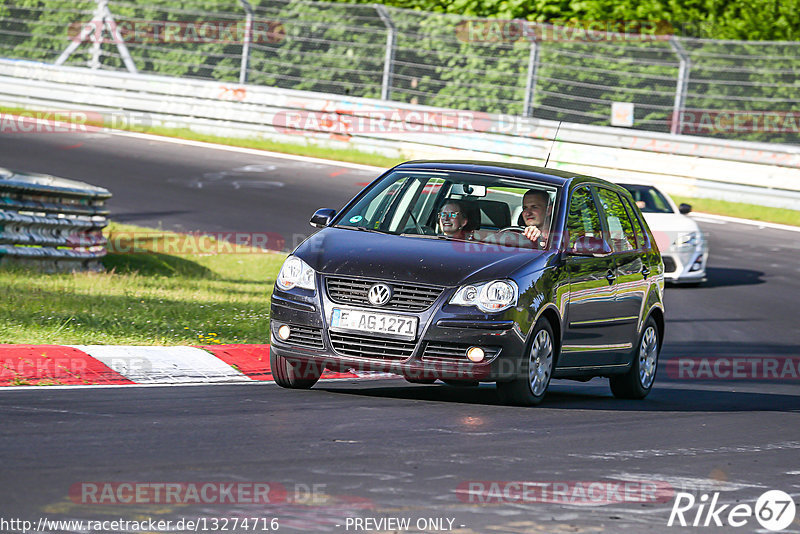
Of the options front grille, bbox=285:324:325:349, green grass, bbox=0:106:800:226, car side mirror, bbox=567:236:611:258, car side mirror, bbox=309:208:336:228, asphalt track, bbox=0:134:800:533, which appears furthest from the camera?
green grass, bbox=0:106:800:226

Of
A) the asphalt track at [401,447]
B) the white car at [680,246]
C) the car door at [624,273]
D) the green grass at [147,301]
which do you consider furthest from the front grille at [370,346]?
the white car at [680,246]

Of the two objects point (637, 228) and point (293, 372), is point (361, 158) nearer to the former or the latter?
point (637, 228)

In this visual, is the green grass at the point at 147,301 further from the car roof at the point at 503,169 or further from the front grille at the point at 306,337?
the car roof at the point at 503,169

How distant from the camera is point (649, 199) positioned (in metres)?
19.0

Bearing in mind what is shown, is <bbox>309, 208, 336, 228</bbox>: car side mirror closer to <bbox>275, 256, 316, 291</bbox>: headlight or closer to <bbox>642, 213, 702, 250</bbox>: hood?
<bbox>275, 256, 316, 291</bbox>: headlight

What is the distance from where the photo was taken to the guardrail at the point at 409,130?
24.4 meters

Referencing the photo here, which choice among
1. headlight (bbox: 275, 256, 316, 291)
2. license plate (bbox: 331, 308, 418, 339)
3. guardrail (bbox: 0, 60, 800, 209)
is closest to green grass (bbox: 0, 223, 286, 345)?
headlight (bbox: 275, 256, 316, 291)

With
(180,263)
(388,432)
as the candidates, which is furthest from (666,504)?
(180,263)

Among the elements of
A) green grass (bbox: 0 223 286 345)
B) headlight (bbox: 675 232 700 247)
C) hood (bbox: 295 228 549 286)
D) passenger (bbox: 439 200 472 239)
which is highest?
passenger (bbox: 439 200 472 239)

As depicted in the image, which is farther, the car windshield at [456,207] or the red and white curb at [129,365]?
the car windshield at [456,207]

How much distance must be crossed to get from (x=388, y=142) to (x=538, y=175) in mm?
16377

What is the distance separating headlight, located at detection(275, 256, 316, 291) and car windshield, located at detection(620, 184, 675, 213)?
34.4ft

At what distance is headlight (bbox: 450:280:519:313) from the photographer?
27.9ft

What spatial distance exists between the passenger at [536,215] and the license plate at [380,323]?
1.33 m
